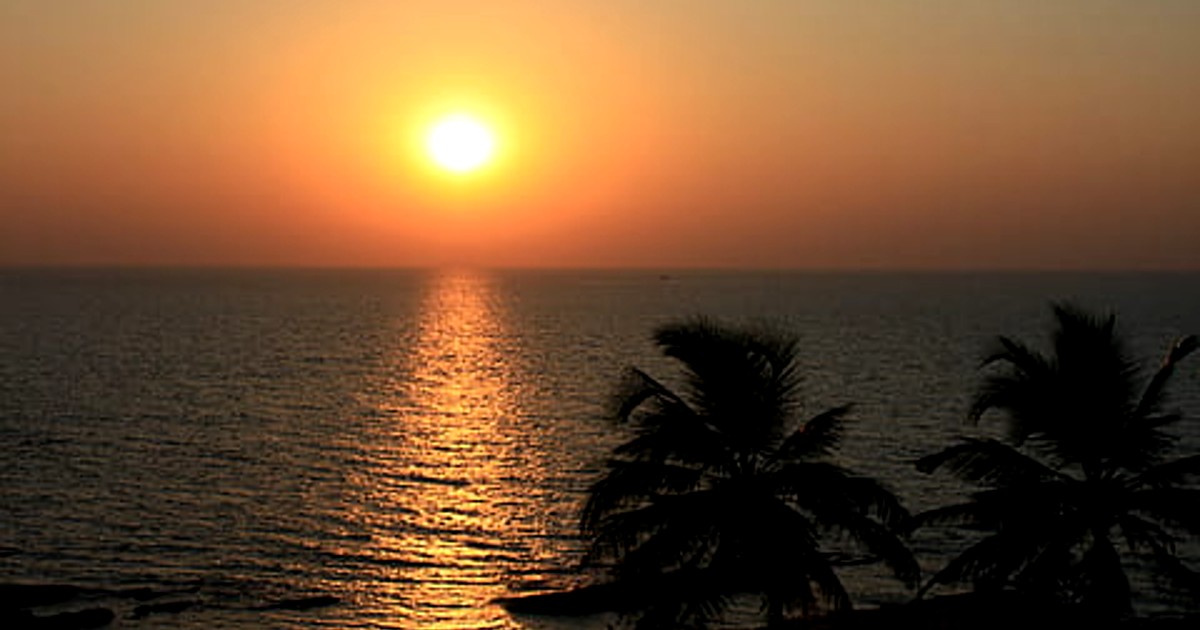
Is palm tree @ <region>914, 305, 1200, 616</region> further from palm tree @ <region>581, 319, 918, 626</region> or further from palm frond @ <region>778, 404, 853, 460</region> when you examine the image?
palm frond @ <region>778, 404, 853, 460</region>

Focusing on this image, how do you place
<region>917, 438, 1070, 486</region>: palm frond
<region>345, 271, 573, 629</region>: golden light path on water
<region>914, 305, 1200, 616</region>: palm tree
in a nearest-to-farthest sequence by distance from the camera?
1. <region>914, 305, 1200, 616</region>: palm tree
2. <region>917, 438, 1070, 486</region>: palm frond
3. <region>345, 271, 573, 629</region>: golden light path on water

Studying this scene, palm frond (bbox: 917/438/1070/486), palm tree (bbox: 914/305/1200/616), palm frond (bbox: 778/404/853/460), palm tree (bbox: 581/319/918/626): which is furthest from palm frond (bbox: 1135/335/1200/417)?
palm frond (bbox: 778/404/853/460)

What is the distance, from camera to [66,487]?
59.1 metres

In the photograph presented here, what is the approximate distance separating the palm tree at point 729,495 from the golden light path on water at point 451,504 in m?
18.3

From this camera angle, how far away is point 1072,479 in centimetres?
2269

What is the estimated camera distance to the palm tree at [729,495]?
2136 centimetres

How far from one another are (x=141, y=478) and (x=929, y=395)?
66.1m

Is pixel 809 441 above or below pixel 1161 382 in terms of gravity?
below

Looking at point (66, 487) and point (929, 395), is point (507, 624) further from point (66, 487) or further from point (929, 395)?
point (929, 395)

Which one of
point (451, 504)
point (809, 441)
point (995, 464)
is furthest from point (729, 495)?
point (451, 504)

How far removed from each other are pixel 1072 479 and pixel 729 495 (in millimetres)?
6571

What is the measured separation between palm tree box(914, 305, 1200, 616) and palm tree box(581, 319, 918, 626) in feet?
5.69

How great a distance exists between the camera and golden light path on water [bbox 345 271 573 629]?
140 ft

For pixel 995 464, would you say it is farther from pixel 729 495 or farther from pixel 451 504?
pixel 451 504
